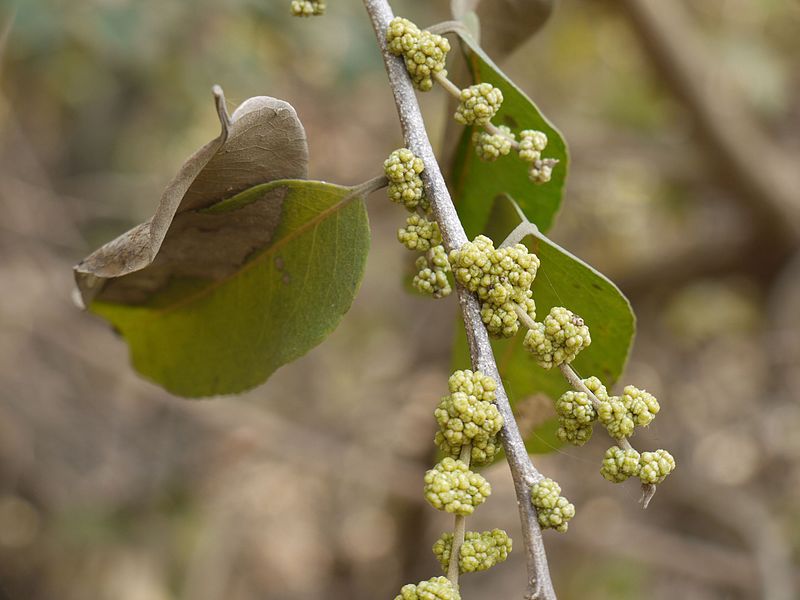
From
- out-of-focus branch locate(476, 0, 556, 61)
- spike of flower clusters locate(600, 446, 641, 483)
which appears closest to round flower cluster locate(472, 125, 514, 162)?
spike of flower clusters locate(600, 446, 641, 483)

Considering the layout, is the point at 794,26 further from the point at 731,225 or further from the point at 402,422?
the point at 402,422

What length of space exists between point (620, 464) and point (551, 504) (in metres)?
0.10

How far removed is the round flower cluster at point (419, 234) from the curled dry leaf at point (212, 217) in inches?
7.0

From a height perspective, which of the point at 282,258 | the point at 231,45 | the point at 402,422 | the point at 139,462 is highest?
the point at 282,258

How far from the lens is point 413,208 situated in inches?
36.6

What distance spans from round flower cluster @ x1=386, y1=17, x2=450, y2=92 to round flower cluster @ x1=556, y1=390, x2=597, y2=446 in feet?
1.30

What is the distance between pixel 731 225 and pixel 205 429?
295 centimetres

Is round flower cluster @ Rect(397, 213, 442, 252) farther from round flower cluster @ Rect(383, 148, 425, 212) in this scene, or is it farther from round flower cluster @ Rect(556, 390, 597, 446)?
round flower cluster @ Rect(556, 390, 597, 446)

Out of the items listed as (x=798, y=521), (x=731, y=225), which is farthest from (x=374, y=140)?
(x=798, y=521)

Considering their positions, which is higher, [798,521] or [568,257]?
[568,257]

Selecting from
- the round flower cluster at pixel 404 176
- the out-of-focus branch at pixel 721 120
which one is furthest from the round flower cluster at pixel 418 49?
the out-of-focus branch at pixel 721 120

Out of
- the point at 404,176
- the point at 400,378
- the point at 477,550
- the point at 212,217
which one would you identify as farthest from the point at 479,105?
the point at 400,378

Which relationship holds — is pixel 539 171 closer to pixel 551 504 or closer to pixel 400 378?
pixel 551 504

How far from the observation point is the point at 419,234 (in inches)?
37.3
